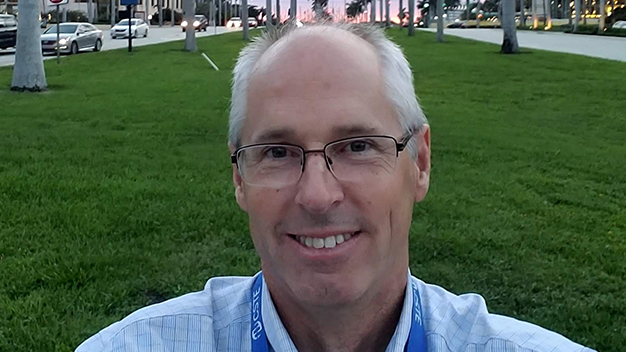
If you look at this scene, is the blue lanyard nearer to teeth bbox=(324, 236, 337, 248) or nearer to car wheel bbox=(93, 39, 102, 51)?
teeth bbox=(324, 236, 337, 248)

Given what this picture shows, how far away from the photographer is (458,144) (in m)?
9.59

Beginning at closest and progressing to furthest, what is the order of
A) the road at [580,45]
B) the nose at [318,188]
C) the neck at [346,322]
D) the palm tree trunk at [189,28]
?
1. the nose at [318,188]
2. the neck at [346,322]
3. the road at [580,45]
4. the palm tree trunk at [189,28]

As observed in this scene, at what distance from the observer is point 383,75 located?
74.3 inches

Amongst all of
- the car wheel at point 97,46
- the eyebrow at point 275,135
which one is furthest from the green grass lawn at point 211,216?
the car wheel at point 97,46

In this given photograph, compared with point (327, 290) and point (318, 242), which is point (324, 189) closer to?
point (318, 242)

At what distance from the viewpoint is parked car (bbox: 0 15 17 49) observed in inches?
1192

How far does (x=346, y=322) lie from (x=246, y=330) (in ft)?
0.89

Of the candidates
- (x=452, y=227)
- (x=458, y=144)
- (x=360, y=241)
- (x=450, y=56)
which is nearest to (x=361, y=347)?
(x=360, y=241)

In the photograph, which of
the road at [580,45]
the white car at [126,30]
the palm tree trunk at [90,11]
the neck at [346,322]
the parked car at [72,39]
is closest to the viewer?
the neck at [346,322]

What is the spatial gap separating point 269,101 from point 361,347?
0.64m

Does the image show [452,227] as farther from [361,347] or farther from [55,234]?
[361,347]

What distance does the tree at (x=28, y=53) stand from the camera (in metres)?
15.6

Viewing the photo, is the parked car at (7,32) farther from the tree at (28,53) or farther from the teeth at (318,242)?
the teeth at (318,242)

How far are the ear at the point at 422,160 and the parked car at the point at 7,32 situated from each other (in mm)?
31102
